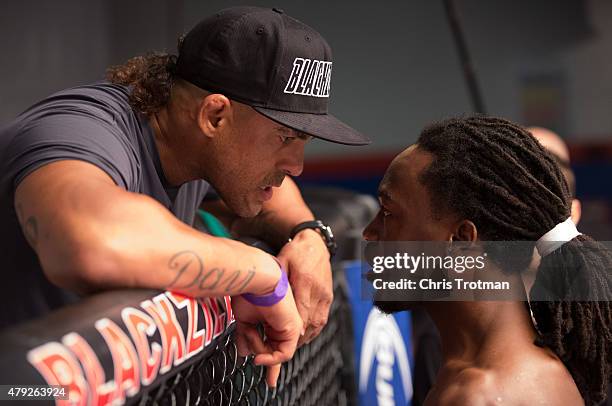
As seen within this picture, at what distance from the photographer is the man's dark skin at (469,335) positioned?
145 cm

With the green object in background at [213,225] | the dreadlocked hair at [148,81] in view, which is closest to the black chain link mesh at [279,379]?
the green object in background at [213,225]

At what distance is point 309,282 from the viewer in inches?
67.6

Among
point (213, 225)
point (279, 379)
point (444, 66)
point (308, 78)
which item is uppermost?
point (444, 66)

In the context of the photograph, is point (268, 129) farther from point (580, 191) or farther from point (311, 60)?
point (580, 191)

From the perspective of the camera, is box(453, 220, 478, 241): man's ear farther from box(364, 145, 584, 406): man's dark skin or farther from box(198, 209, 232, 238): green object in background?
box(198, 209, 232, 238): green object in background

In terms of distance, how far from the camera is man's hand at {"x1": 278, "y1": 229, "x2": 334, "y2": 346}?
169cm

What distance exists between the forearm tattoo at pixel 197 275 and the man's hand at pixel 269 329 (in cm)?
11

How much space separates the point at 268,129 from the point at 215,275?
587mm

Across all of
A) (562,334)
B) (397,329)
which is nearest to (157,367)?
(562,334)

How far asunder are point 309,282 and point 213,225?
0.55m

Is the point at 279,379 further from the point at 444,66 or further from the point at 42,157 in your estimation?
the point at 444,66

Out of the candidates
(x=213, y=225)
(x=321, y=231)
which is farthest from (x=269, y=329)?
(x=213, y=225)

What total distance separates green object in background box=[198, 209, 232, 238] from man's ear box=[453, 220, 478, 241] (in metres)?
0.72

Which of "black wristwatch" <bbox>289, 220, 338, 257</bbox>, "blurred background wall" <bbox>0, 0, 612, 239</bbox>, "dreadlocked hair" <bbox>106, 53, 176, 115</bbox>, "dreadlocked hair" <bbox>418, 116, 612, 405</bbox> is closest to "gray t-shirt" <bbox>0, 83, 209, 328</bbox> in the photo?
"dreadlocked hair" <bbox>106, 53, 176, 115</bbox>
